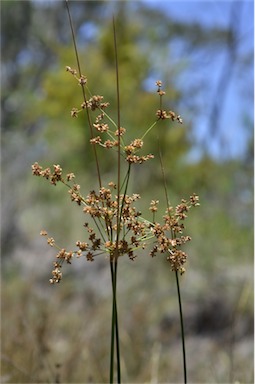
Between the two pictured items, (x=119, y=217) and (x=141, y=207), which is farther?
(x=141, y=207)

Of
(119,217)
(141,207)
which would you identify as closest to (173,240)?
(119,217)

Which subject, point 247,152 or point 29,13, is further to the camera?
point 29,13

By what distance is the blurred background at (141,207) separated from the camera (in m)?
3.02

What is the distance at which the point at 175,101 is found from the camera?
1005 cm

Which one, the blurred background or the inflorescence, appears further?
the blurred background

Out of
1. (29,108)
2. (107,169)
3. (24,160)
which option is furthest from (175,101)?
(24,160)

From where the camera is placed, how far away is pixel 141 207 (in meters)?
7.26

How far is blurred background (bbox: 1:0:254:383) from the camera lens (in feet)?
9.91

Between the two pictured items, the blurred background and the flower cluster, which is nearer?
the flower cluster

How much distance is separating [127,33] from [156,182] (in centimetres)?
340

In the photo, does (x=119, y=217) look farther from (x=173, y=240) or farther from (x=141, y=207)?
(x=141, y=207)

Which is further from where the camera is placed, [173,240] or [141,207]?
[141,207]

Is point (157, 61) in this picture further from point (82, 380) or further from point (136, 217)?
point (136, 217)

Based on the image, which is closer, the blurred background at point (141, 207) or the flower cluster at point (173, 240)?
the flower cluster at point (173, 240)
